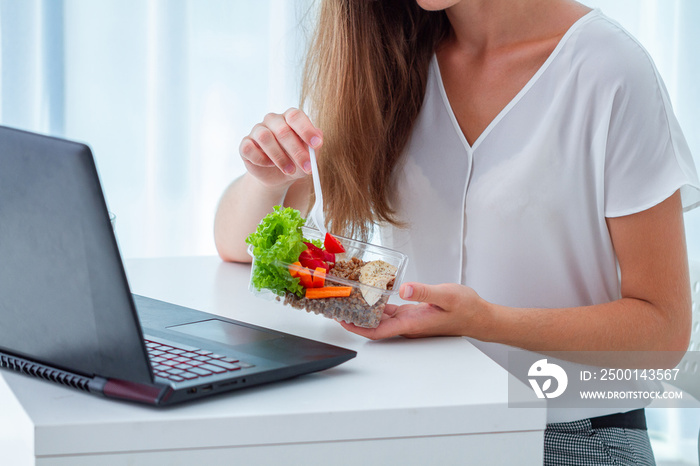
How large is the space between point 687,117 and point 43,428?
2.22m

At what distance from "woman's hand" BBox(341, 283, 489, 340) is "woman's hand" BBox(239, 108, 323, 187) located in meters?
0.23

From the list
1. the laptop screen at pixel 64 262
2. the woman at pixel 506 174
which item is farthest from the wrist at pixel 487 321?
the laptop screen at pixel 64 262

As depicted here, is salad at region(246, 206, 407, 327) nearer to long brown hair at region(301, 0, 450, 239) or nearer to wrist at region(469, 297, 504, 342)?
wrist at region(469, 297, 504, 342)

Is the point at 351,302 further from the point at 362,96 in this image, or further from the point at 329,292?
the point at 362,96

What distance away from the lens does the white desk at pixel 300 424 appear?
1.53 ft

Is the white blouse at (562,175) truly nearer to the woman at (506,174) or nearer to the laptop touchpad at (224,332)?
the woman at (506,174)

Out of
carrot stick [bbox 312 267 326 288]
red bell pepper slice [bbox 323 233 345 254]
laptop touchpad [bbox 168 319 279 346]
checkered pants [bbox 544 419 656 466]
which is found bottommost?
checkered pants [bbox 544 419 656 466]

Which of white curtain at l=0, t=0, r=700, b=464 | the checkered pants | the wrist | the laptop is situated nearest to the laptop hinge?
the laptop

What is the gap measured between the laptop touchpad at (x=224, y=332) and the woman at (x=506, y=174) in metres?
0.11

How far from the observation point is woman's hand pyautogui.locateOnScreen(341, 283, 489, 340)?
69cm

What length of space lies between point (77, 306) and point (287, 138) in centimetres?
41

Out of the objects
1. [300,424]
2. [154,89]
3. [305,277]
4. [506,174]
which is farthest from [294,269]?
[154,89]

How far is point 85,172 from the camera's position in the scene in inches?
17.2

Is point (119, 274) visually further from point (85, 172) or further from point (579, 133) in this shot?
point (579, 133)
